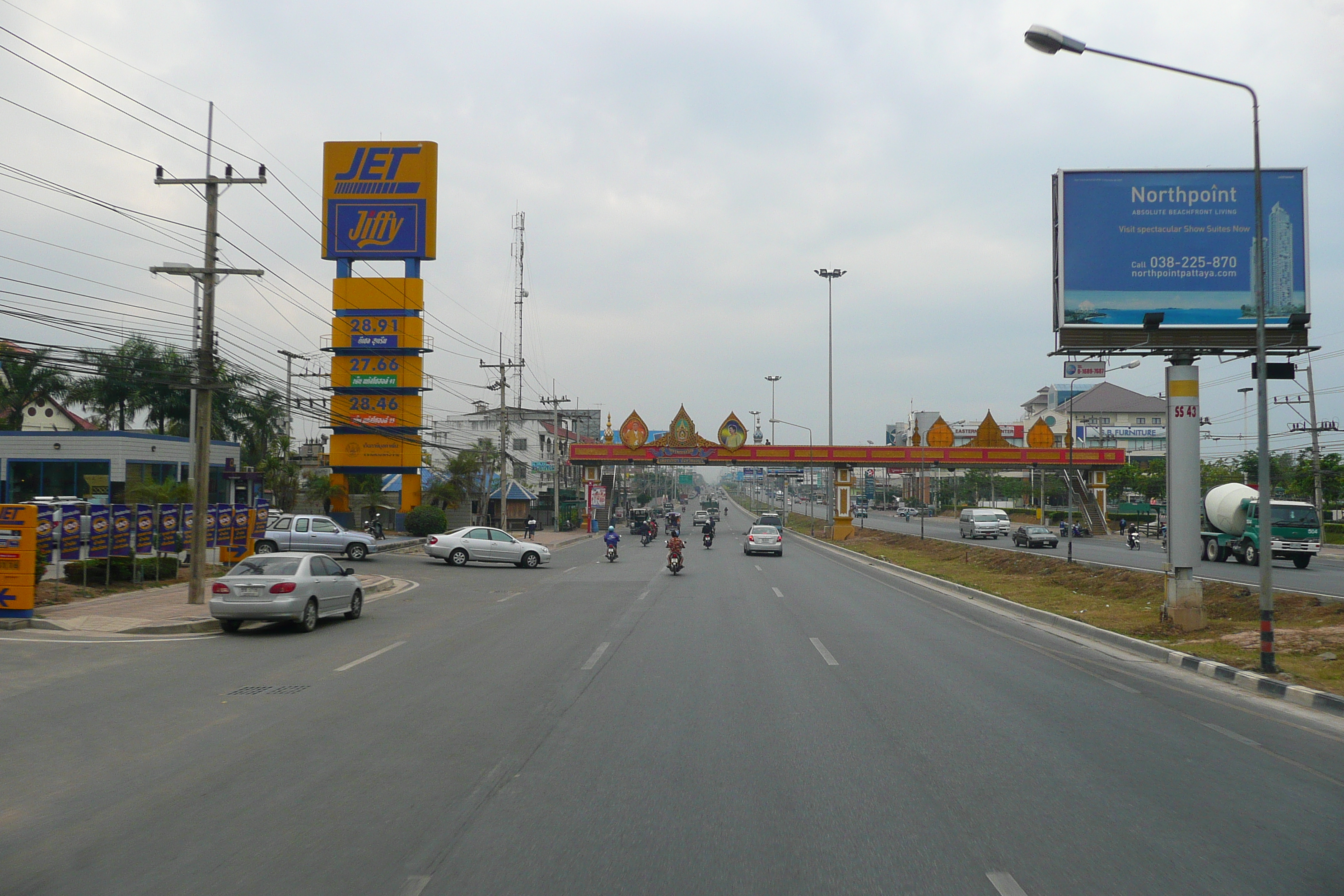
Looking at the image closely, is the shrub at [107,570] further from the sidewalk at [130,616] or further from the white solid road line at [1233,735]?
the white solid road line at [1233,735]

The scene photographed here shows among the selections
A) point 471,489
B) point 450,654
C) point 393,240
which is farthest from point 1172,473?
point 471,489

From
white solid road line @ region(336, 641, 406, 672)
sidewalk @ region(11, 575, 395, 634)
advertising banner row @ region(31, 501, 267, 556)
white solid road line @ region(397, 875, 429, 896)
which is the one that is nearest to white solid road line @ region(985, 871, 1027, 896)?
white solid road line @ region(397, 875, 429, 896)

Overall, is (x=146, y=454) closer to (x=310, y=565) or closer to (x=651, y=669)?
(x=310, y=565)

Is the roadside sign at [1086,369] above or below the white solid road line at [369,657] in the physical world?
above

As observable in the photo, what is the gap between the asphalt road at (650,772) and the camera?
512cm

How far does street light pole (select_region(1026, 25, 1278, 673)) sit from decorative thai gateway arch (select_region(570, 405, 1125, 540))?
160 ft

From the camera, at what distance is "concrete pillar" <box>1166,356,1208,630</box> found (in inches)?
625

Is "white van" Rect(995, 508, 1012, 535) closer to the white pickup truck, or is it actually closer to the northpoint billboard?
the white pickup truck

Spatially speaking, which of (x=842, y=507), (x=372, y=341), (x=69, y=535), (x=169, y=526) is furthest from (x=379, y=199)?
(x=842, y=507)

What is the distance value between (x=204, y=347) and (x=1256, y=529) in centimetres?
3142

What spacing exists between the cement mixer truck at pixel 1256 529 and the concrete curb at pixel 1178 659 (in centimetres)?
1230

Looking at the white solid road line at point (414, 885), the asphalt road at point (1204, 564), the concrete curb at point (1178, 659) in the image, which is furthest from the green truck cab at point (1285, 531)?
the white solid road line at point (414, 885)

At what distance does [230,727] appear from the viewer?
8.62 m

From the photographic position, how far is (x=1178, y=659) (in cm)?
1312
